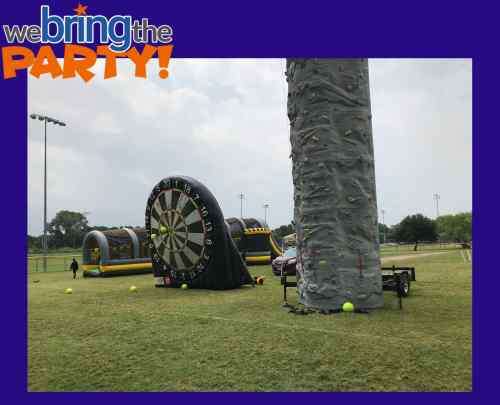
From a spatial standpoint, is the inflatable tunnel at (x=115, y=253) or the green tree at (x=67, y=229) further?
the green tree at (x=67, y=229)

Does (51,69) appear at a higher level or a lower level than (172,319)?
higher

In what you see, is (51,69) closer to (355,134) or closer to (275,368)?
(275,368)

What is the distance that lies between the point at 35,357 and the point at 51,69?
385 cm

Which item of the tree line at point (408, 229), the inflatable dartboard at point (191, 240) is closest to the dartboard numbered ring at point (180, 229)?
the inflatable dartboard at point (191, 240)

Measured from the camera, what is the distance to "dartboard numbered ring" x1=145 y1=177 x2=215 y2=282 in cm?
1238

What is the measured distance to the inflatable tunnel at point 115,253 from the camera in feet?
62.8

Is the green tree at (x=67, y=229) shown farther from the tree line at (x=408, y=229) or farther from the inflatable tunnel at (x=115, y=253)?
the inflatable tunnel at (x=115, y=253)

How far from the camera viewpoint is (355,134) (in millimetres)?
8484

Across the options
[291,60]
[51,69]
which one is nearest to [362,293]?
[291,60]

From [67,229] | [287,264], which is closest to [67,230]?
[67,229]

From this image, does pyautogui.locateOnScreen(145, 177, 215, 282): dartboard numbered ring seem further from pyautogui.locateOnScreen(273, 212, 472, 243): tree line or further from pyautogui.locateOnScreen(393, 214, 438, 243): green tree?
pyautogui.locateOnScreen(393, 214, 438, 243): green tree

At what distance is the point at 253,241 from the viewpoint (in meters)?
25.3

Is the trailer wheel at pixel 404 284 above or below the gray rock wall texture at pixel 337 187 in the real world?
below

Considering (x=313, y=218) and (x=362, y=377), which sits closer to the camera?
(x=362, y=377)
